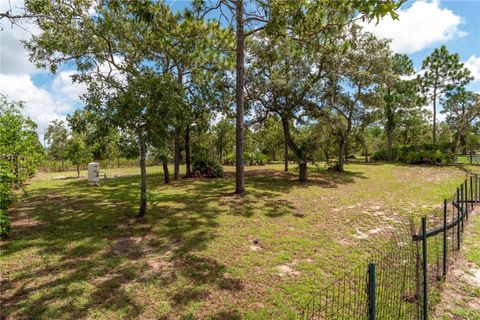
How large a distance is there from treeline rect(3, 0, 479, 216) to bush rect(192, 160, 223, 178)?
520 millimetres

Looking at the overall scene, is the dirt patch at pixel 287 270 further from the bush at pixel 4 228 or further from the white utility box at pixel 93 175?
the white utility box at pixel 93 175

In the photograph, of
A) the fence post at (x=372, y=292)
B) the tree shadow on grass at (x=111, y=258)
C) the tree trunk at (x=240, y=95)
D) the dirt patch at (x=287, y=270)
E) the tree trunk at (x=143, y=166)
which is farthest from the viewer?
the tree trunk at (x=240, y=95)

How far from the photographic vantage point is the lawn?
3.33m

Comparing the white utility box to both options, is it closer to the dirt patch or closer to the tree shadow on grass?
the tree shadow on grass

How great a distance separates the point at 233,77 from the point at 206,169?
20.3 ft

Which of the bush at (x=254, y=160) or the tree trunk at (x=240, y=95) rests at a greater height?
the tree trunk at (x=240, y=95)

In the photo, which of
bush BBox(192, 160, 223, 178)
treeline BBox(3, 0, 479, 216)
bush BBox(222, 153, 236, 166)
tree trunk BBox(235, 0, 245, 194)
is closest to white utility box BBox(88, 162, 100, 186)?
treeline BBox(3, 0, 479, 216)

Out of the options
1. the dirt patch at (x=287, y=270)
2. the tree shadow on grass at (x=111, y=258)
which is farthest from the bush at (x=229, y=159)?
the dirt patch at (x=287, y=270)

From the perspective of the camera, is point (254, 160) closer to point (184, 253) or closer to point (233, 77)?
point (233, 77)

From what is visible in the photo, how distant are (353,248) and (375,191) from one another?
Result: 7550mm

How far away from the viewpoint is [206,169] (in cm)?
1692

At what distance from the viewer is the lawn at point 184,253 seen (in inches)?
131

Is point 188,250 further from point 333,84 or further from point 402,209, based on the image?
point 333,84

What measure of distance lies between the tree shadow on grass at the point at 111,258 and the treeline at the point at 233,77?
58.6 inches
